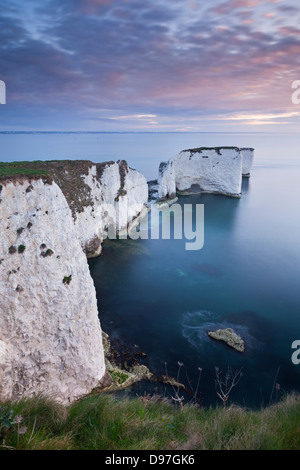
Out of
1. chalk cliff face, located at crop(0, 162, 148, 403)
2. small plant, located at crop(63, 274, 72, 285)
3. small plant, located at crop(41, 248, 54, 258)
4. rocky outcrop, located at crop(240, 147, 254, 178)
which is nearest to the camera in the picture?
chalk cliff face, located at crop(0, 162, 148, 403)

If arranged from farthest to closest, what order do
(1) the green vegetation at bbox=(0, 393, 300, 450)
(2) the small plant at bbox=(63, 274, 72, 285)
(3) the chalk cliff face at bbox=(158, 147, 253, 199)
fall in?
(3) the chalk cliff face at bbox=(158, 147, 253, 199)
(2) the small plant at bbox=(63, 274, 72, 285)
(1) the green vegetation at bbox=(0, 393, 300, 450)

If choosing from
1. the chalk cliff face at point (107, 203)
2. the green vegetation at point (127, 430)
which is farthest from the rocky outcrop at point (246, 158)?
the green vegetation at point (127, 430)

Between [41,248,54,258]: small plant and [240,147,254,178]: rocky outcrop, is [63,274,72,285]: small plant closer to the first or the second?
[41,248,54,258]: small plant

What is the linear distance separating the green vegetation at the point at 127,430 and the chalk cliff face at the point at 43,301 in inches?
214

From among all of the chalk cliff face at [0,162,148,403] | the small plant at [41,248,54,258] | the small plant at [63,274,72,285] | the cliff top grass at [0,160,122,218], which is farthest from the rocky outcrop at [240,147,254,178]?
the small plant at [41,248,54,258]

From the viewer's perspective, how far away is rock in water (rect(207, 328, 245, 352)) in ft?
51.9

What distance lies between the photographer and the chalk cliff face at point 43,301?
1009cm

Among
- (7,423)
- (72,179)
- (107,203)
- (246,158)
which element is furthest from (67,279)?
(246,158)

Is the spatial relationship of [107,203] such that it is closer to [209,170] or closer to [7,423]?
[7,423]

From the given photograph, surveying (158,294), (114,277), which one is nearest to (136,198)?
(114,277)

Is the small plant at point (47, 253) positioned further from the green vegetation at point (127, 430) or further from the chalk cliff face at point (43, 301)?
the green vegetation at point (127, 430)

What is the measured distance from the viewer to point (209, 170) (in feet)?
180

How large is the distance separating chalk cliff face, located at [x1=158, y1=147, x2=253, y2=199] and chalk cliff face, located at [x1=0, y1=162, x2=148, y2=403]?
40081mm
